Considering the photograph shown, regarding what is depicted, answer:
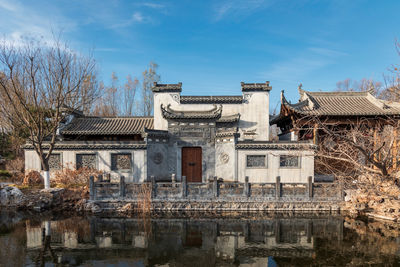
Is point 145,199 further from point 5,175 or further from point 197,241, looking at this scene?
point 5,175

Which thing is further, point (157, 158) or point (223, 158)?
point (157, 158)

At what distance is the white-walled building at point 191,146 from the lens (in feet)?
41.7

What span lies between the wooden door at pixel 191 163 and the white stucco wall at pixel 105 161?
2325 mm

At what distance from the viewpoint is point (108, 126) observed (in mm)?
14984

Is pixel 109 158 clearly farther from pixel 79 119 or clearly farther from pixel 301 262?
pixel 301 262

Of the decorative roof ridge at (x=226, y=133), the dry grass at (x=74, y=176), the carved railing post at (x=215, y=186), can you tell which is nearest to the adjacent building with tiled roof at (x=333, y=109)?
the decorative roof ridge at (x=226, y=133)

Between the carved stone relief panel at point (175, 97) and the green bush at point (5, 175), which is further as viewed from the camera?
the carved stone relief panel at point (175, 97)

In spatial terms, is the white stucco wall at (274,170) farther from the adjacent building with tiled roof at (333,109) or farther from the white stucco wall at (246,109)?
the white stucco wall at (246,109)

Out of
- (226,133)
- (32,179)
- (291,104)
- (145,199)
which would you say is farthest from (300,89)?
(32,179)

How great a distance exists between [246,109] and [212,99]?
2295 mm

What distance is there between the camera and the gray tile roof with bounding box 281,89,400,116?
520 inches

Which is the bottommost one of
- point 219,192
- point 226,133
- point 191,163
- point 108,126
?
point 219,192

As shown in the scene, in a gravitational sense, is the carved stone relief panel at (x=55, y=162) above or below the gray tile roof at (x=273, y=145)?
below

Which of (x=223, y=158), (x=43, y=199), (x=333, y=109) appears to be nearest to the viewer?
(x=43, y=199)
